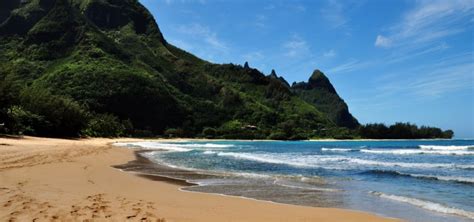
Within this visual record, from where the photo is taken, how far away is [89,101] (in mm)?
115875

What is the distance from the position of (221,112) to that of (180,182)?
146 meters

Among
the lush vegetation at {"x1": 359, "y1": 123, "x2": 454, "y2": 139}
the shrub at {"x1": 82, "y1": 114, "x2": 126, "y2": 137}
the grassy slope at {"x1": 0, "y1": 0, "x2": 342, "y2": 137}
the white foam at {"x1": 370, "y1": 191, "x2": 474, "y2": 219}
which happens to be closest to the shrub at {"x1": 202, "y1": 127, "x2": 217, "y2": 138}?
the grassy slope at {"x1": 0, "y1": 0, "x2": 342, "y2": 137}

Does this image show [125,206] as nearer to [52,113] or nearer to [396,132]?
Answer: [52,113]

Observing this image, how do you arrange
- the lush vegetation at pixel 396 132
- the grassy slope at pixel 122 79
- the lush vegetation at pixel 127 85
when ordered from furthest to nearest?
the lush vegetation at pixel 396 132, the grassy slope at pixel 122 79, the lush vegetation at pixel 127 85

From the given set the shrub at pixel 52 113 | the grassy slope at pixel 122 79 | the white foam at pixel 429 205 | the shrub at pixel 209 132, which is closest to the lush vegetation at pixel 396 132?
the grassy slope at pixel 122 79

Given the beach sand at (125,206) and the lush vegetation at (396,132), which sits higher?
the lush vegetation at (396,132)

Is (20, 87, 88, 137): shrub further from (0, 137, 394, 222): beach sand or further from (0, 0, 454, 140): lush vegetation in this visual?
(0, 137, 394, 222): beach sand

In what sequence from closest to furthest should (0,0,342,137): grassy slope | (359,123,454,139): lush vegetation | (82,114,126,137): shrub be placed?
(82,114,126,137): shrub, (0,0,342,137): grassy slope, (359,123,454,139): lush vegetation

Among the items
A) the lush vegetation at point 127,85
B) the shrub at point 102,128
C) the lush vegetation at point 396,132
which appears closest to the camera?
the shrub at point 102,128

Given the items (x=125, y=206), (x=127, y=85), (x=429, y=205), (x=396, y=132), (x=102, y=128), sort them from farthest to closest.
Result: 1. (x=396, y=132)
2. (x=127, y=85)
3. (x=102, y=128)
4. (x=429, y=205)
5. (x=125, y=206)

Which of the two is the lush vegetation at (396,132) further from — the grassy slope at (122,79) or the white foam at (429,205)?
the white foam at (429,205)

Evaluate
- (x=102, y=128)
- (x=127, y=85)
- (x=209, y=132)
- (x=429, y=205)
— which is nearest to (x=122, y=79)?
(x=127, y=85)

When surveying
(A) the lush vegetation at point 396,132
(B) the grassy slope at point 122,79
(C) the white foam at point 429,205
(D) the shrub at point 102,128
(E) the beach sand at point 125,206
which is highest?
(B) the grassy slope at point 122,79

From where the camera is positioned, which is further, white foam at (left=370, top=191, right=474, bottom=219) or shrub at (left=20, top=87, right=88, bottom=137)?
shrub at (left=20, top=87, right=88, bottom=137)
